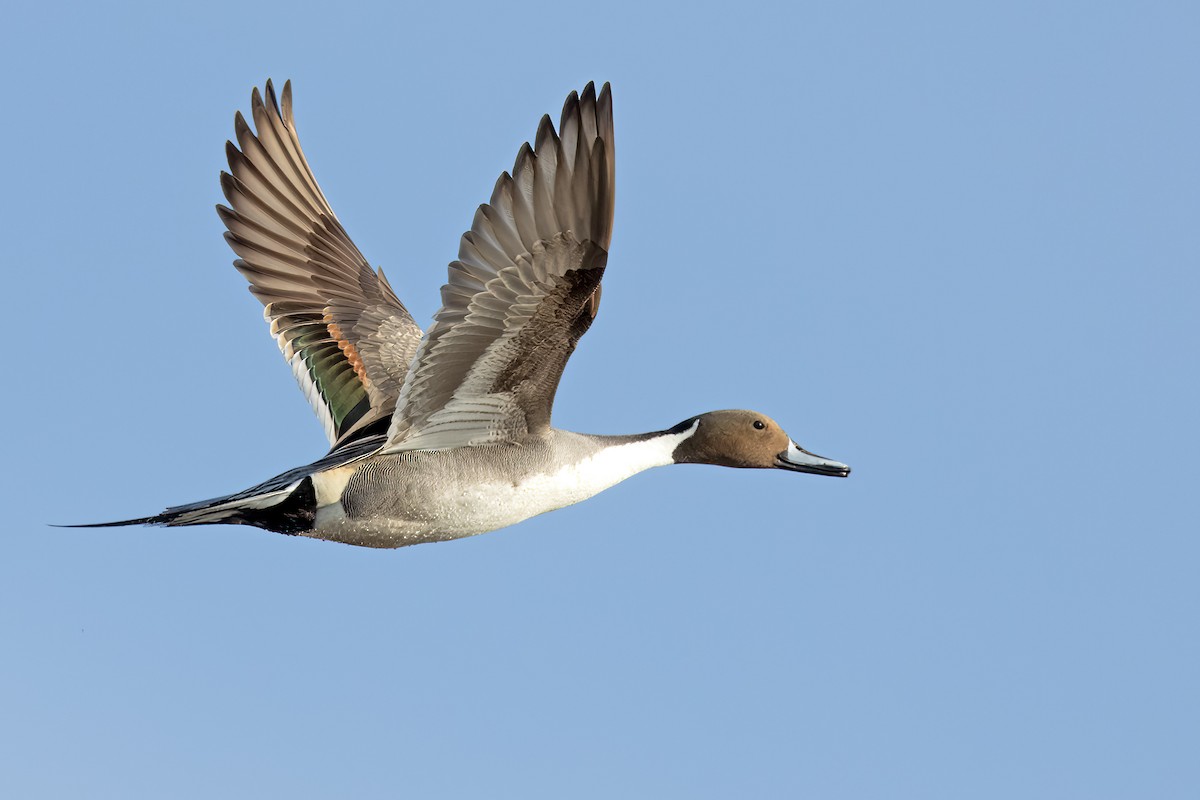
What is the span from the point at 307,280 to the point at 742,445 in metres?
2.79

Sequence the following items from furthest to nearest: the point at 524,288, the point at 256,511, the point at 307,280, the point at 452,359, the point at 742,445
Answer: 1. the point at 307,280
2. the point at 742,445
3. the point at 256,511
4. the point at 452,359
5. the point at 524,288

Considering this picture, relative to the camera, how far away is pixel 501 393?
6.42m

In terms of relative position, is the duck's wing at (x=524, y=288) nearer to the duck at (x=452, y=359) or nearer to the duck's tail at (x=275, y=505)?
the duck at (x=452, y=359)

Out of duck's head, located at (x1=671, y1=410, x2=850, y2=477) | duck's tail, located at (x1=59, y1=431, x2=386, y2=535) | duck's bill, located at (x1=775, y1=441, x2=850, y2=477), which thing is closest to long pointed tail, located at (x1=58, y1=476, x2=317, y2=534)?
duck's tail, located at (x1=59, y1=431, x2=386, y2=535)

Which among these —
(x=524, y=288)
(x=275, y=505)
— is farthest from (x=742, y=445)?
(x=275, y=505)

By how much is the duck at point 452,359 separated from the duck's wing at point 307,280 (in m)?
0.01

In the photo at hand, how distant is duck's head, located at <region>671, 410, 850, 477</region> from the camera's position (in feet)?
24.3

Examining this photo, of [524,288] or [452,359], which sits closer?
[524,288]

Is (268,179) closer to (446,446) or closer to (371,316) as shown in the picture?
(371,316)

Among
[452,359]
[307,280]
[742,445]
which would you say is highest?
[307,280]

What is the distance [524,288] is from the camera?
5.82 metres

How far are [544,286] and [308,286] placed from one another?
302 centimetres

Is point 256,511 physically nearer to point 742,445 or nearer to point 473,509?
point 473,509

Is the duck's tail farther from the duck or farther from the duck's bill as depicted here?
the duck's bill
